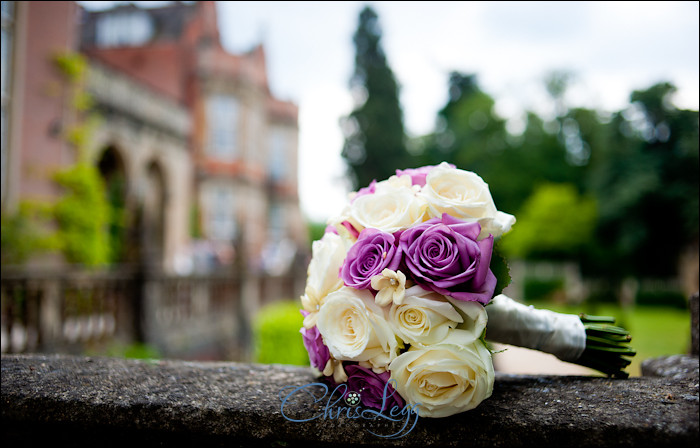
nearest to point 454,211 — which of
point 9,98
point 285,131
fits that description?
point 9,98

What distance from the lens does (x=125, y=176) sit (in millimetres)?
14352

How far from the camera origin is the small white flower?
1191 millimetres

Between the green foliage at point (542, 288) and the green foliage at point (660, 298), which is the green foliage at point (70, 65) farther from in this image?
the green foliage at point (542, 288)

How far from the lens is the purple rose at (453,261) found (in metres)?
1.18

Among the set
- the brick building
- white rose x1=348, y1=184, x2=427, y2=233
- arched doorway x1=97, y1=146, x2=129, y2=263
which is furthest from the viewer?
arched doorway x1=97, y1=146, x2=129, y2=263

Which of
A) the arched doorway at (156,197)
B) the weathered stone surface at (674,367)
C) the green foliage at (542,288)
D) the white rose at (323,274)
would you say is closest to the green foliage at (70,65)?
the arched doorway at (156,197)

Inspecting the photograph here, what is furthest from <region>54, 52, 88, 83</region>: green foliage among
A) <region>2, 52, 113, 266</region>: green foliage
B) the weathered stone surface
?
the weathered stone surface

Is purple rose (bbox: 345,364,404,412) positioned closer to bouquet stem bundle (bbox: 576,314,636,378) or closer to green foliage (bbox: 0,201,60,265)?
bouquet stem bundle (bbox: 576,314,636,378)

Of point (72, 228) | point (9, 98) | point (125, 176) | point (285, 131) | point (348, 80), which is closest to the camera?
point (9, 98)

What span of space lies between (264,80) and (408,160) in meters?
9.30

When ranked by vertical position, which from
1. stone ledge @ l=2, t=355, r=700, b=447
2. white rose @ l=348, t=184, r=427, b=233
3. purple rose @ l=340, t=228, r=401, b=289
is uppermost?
white rose @ l=348, t=184, r=427, b=233

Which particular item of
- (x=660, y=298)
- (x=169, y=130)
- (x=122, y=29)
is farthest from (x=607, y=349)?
(x=122, y=29)

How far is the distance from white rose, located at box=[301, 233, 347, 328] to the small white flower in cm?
18

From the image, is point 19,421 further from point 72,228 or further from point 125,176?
point 125,176
